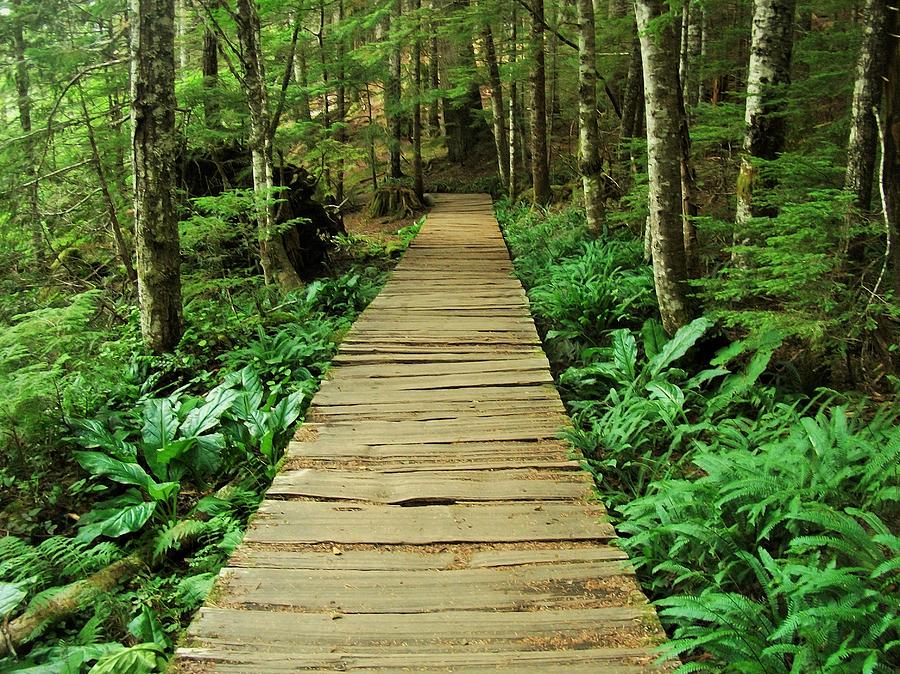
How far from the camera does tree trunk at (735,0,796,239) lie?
5.48 metres

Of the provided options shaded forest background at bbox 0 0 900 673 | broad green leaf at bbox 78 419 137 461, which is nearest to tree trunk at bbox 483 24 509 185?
shaded forest background at bbox 0 0 900 673

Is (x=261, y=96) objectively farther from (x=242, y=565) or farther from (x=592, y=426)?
(x=242, y=565)

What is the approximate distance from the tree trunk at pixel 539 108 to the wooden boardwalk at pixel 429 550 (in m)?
10.1

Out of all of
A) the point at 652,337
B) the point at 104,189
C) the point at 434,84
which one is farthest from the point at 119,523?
the point at 434,84

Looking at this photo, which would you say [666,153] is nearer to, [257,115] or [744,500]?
[744,500]

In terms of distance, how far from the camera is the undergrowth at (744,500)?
2146 mm

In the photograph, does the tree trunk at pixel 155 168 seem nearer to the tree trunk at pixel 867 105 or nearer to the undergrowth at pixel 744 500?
the undergrowth at pixel 744 500

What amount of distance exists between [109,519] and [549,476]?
9.53 ft

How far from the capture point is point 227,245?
10164mm

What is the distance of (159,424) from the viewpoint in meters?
4.70

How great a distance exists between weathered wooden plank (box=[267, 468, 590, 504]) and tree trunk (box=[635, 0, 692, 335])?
283 centimetres

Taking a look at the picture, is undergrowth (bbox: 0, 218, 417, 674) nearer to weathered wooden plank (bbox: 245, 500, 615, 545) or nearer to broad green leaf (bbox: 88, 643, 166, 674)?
broad green leaf (bbox: 88, 643, 166, 674)

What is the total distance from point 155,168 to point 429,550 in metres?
5.10

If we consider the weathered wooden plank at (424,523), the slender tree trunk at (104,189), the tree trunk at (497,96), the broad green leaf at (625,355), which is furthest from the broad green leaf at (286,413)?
the tree trunk at (497,96)
